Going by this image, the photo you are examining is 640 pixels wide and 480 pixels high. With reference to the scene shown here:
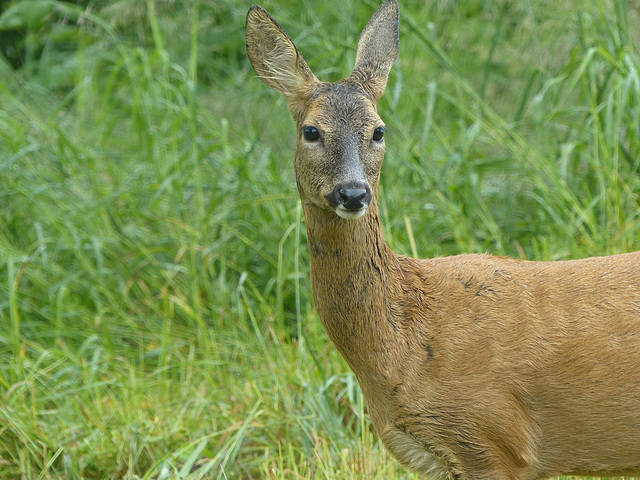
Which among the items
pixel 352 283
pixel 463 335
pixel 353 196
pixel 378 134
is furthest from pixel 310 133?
pixel 463 335

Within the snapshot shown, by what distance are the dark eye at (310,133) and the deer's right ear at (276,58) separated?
21 centimetres

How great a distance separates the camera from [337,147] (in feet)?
9.53

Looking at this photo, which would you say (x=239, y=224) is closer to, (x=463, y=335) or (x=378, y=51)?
(x=378, y=51)

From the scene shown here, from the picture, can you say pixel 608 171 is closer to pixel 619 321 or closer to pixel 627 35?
pixel 627 35

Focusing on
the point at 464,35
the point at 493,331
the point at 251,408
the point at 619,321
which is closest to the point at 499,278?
the point at 493,331

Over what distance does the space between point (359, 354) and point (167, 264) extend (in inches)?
86.0

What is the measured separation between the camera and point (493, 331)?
2857 mm

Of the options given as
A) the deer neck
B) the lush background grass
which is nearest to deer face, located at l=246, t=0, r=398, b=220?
the deer neck

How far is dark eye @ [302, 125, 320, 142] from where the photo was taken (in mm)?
2967

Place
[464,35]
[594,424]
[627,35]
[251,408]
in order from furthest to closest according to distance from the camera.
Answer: [464,35] < [627,35] < [251,408] < [594,424]

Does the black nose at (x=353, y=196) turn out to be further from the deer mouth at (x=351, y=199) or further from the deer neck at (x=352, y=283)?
the deer neck at (x=352, y=283)

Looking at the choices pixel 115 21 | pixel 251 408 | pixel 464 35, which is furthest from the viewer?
pixel 464 35

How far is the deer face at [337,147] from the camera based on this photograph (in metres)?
2.83

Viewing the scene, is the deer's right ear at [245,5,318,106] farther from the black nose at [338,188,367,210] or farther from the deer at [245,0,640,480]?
the black nose at [338,188,367,210]
